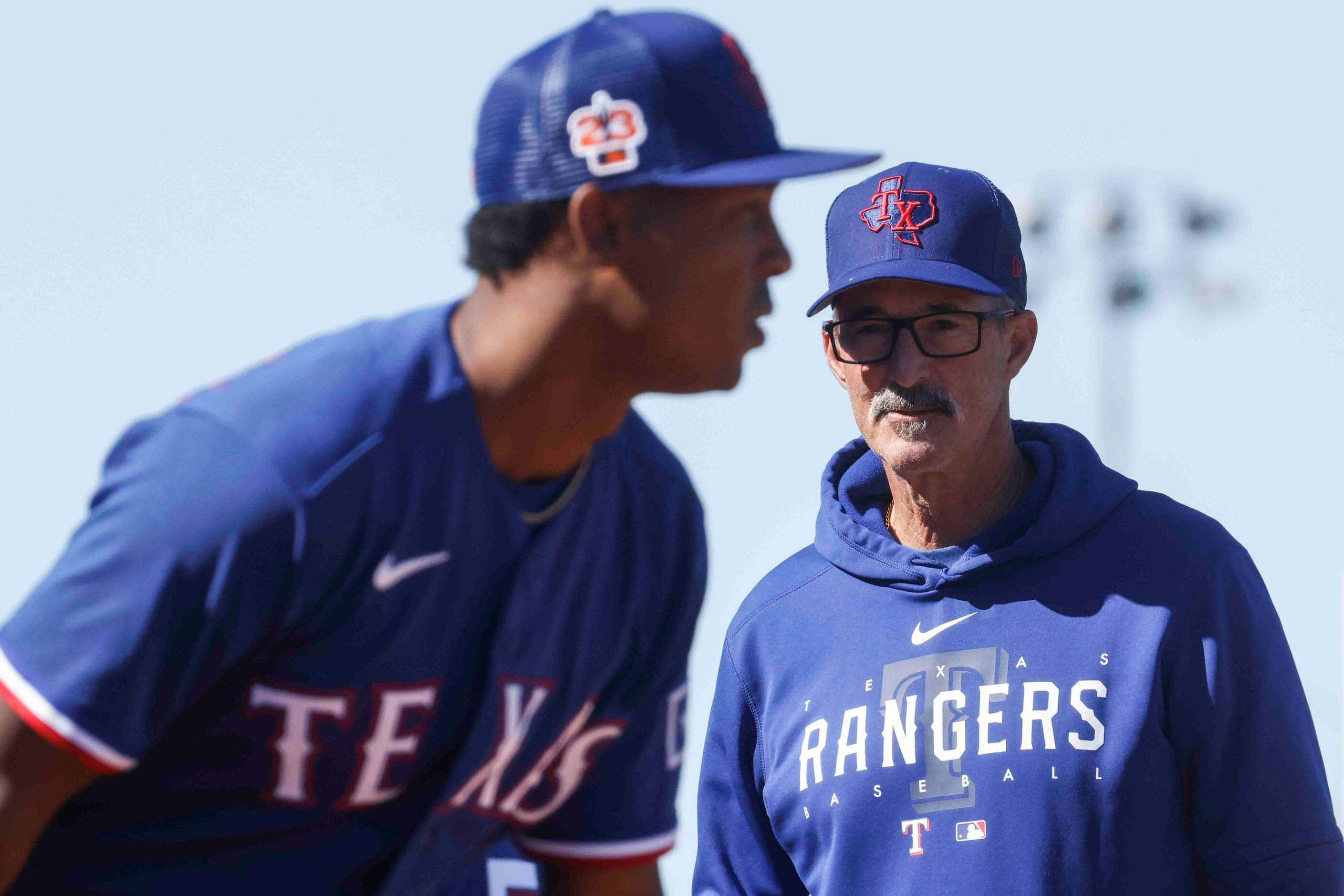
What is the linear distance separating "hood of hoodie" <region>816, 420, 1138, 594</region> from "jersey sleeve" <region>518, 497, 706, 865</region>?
140cm

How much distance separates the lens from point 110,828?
256 centimetres

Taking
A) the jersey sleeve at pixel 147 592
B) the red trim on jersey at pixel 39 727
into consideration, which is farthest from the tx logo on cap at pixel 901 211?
the red trim on jersey at pixel 39 727

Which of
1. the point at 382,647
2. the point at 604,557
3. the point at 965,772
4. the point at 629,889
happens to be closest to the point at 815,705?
the point at 965,772

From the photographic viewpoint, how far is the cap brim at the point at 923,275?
14.3 feet

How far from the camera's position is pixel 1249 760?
3.89 metres

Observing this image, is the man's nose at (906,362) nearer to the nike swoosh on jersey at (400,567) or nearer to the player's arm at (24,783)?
the nike swoosh on jersey at (400,567)

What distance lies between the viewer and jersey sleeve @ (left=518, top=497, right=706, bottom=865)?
9.82 feet

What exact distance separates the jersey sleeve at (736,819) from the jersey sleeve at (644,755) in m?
1.23

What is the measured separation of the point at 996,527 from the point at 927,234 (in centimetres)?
75

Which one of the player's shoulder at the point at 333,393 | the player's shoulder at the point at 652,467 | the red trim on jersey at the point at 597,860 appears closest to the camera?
the player's shoulder at the point at 333,393

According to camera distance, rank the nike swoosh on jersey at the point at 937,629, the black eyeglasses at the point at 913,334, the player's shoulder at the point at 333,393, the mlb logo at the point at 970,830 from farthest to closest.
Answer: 1. the black eyeglasses at the point at 913,334
2. the nike swoosh on jersey at the point at 937,629
3. the mlb logo at the point at 970,830
4. the player's shoulder at the point at 333,393

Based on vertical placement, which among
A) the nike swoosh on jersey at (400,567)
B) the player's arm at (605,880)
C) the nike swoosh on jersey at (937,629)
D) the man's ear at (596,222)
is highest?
the man's ear at (596,222)

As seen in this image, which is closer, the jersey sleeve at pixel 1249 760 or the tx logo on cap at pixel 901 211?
the jersey sleeve at pixel 1249 760

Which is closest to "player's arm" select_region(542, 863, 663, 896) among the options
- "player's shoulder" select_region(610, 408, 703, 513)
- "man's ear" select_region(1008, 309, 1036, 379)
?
"player's shoulder" select_region(610, 408, 703, 513)
